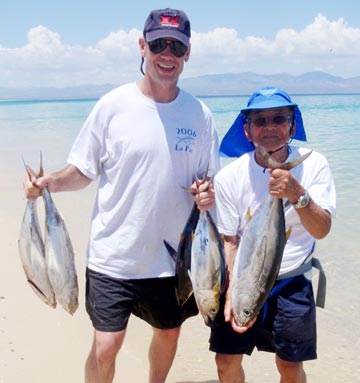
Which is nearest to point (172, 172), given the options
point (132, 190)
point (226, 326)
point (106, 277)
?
point (132, 190)

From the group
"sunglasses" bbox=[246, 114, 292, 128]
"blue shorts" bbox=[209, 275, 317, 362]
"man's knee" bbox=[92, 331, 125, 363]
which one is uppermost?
"sunglasses" bbox=[246, 114, 292, 128]

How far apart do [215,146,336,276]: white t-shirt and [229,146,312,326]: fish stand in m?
0.17

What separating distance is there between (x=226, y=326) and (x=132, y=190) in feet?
2.91

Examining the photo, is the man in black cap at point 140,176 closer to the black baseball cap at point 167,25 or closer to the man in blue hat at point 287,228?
the black baseball cap at point 167,25

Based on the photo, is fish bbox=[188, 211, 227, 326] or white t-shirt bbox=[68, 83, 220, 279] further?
white t-shirt bbox=[68, 83, 220, 279]

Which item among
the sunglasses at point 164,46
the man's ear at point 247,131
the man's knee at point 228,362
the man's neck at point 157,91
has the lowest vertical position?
the man's knee at point 228,362

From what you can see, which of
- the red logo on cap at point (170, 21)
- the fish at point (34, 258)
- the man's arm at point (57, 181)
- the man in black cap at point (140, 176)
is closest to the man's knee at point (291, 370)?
the man in black cap at point (140, 176)

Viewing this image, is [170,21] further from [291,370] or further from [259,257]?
[291,370]

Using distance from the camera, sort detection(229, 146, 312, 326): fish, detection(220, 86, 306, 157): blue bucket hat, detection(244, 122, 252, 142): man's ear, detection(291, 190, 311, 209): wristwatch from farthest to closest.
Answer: detection(244, 122, 252, 142): man's ear → detection(220, 86, 306, 157): blue bucket hat → detection(229, 146, 312, 326): fish → detection(291, 190, 311, 209): wristwatch

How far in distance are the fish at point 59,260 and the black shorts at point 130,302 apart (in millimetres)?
163

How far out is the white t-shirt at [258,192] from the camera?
2.58m

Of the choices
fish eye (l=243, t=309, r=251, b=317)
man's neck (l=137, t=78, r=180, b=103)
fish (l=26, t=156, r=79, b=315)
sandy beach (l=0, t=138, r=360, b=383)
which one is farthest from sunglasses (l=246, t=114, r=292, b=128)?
sandy beach (l=0, t=138, r=360, b=383)

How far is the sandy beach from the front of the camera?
3.76 meters

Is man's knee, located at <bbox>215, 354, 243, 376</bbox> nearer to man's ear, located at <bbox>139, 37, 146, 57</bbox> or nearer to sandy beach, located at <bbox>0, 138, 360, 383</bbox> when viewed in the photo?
sandy beach, located at <bbox>0, 138, 360, 383</bbox>
